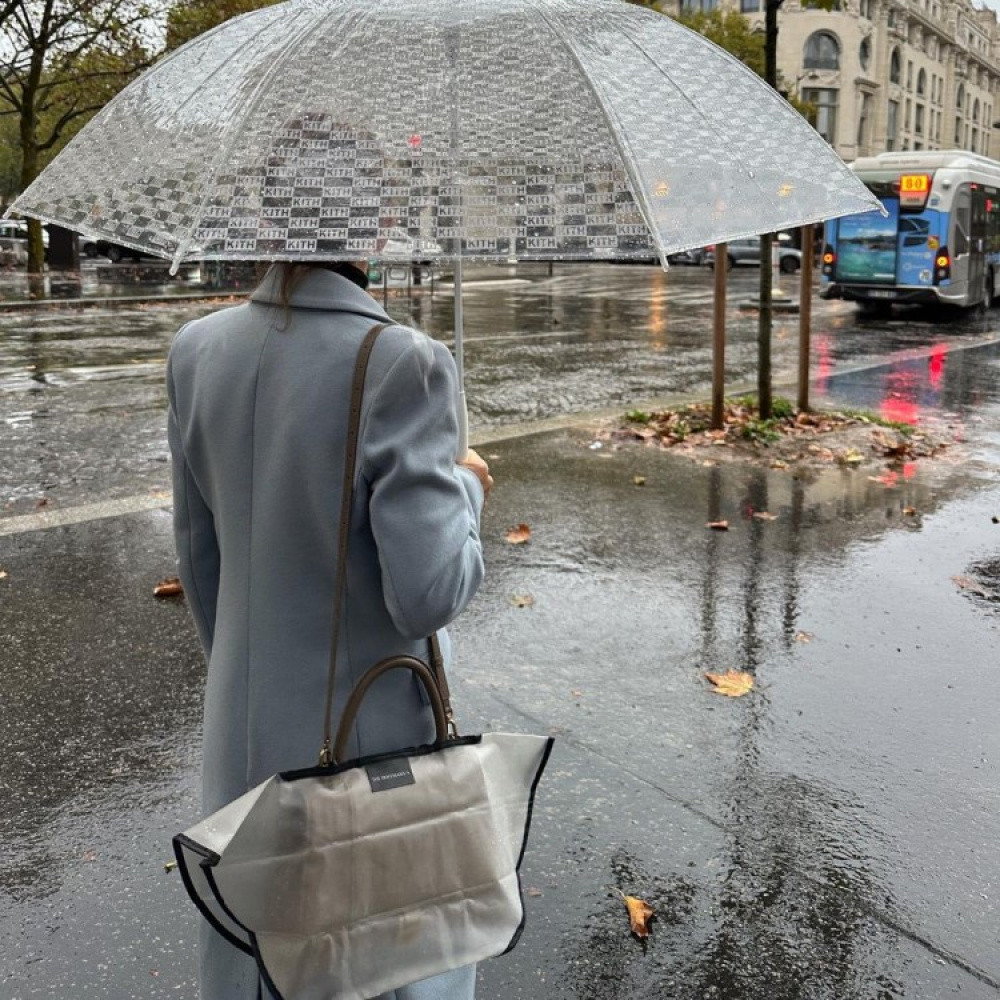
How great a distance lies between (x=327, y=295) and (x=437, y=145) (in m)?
Result: 0.59

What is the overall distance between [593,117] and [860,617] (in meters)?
3.36

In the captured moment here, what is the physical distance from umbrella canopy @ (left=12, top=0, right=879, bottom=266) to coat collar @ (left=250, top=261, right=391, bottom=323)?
0.09 m

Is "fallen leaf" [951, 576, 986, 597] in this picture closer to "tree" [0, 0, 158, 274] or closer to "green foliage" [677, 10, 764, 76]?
"tree" [0, 0, 158, 274]

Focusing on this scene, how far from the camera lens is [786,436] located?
896cm

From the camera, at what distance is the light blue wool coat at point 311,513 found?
5.75 ft

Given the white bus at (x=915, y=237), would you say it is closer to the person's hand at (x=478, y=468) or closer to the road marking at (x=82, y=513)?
the road marking at (x=82, y=513)

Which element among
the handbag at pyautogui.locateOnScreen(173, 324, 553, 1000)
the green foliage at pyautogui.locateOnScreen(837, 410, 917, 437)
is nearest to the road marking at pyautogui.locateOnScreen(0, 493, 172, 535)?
the handbag at pyautogui.locateOnScreen(173, 324, 553, 1000)

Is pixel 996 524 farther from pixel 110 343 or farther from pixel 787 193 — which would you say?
pixel 110 343

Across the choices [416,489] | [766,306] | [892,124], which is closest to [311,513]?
[416,489]

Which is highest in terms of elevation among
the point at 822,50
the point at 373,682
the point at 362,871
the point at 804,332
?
the point at 822,50

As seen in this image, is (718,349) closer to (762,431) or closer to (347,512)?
(762,431)

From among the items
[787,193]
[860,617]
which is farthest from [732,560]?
[787,193]

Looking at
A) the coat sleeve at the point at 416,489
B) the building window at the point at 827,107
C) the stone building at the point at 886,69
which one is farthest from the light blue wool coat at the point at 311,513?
the building window at the point at 827,107

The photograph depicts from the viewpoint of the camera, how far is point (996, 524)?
6789 mm
